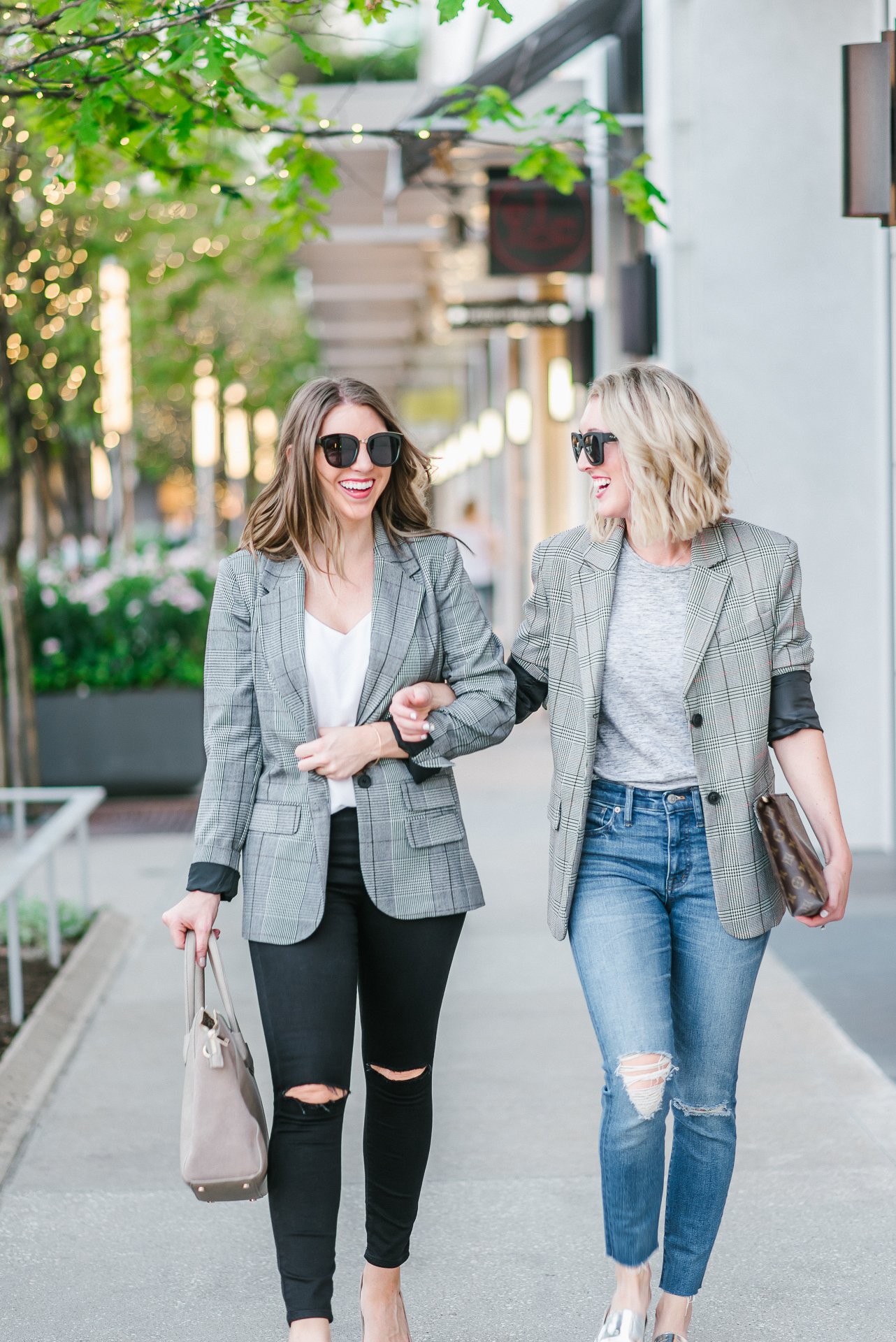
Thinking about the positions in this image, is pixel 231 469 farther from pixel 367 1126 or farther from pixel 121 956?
pixel 367 1126

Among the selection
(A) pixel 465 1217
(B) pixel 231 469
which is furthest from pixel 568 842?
(B) pixel 231 469

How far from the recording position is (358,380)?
2.97 metres

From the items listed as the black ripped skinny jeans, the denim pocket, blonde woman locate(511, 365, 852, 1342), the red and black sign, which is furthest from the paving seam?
the red and black sign

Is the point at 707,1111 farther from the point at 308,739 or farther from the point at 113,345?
the point at 113,345

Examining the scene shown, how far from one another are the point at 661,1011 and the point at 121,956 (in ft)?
13.7

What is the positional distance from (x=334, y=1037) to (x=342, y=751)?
522 mm

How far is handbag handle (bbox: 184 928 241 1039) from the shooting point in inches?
107

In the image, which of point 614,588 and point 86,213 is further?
point 86,213

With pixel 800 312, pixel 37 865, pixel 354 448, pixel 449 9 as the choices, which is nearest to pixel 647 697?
pixel 354 448

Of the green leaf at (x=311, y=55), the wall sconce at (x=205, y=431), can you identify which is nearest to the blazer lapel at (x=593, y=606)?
the green leaf at (x=311, y=55)

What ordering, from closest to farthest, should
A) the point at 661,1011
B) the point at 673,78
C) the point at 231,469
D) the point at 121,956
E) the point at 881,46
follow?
the point at 661,1011
the point at 881,46
the point at 121,956
the point at 673,78
the point at 231,469

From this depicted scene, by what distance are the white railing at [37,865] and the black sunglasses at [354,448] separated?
7.98 ft

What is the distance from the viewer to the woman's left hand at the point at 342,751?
2.75m

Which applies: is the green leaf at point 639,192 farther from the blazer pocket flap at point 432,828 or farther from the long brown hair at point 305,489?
the blazer pocket flap at point 432,828
